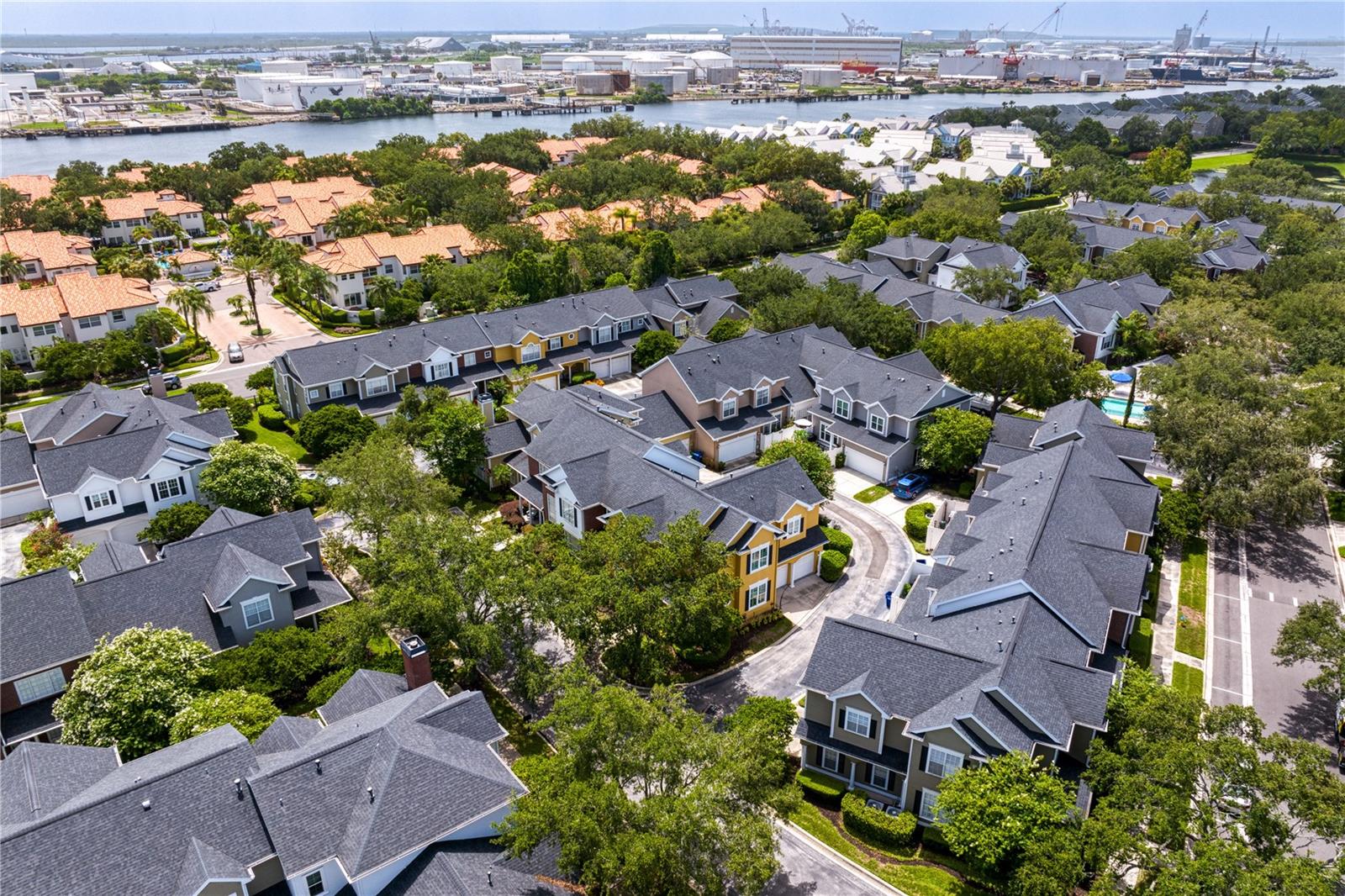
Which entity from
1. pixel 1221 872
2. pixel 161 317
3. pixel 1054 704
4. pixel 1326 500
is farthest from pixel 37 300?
pixel 1326 500

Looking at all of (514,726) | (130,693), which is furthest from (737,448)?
(130,693)

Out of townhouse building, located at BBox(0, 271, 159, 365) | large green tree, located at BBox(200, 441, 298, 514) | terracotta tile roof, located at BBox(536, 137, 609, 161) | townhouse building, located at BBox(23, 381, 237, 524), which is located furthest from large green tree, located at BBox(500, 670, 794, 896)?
terracotta tile roof, located at BBox(536, 137, 609, 161)

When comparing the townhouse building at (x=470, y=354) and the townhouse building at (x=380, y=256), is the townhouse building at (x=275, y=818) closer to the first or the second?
the townhouse building at (x=470, y=354)

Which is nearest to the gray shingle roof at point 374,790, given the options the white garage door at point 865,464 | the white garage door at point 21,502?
the white garage door at point 21,502

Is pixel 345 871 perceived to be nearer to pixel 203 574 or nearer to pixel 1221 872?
pixel 203 574

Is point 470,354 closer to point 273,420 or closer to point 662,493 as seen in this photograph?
point 273,420
